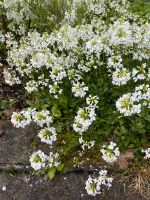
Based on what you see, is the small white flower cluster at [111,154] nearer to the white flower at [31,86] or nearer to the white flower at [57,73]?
the white flower at [57,73]

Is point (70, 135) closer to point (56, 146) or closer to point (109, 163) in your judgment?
point (56, 146)

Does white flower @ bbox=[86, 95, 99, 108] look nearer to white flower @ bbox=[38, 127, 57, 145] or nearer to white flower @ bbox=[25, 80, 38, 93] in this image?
white flower @ bbox=[38, 127, 57, 145]

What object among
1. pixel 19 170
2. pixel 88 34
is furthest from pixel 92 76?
pixel 19 170

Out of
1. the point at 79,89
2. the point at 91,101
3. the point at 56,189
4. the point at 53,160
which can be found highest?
the point at 79,89

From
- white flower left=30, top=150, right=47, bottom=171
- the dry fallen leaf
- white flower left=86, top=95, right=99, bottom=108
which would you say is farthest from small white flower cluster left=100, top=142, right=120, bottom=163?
white flower left=30, top=150, right=47, bottom=171

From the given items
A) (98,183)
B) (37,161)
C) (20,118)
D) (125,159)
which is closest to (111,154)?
(98,183)

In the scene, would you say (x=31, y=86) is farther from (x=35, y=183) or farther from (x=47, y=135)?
(x=35, y=183)
